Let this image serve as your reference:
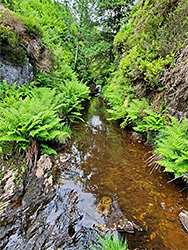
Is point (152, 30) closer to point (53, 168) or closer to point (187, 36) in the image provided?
point (187, 36)

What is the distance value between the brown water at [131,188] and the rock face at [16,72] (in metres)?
2.88

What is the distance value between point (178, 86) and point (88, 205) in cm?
372

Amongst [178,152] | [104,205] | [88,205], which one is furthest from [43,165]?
[178,152]

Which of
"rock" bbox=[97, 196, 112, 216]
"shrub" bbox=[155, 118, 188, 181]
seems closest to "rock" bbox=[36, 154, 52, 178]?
"rock" bbox=[97, 196, 112, 216]

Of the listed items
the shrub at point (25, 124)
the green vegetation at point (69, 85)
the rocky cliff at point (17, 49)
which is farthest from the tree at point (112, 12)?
the shrub at point (25, 124)

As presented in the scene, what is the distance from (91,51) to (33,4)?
5.17 m

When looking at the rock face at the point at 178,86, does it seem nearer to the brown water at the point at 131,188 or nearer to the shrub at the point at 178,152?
the shrub at the point at 178,152

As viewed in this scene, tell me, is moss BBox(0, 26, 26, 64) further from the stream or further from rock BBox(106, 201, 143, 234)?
rock BBox(106, 201, 143, 234)

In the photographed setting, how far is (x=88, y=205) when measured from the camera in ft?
7.92

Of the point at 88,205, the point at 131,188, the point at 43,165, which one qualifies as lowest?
the point at 43,165

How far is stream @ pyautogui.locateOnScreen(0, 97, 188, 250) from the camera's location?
1.88 meters

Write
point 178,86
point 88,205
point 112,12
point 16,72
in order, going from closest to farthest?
point 88,205 → point 178,86 → point 16,72 → point 112,12

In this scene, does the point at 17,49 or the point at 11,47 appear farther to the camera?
the point at 17,49

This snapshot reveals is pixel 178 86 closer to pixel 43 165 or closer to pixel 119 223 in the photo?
pixel 119 223
